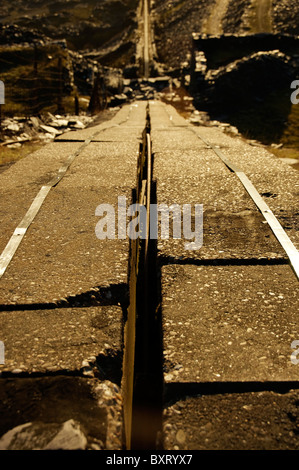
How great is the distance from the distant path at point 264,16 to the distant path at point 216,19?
418cm

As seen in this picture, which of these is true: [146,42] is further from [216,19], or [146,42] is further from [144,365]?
[144,365]

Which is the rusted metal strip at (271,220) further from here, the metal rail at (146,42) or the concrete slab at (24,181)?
the metal rail at (146,42)

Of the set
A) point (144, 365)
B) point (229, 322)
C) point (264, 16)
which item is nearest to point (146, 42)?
point (264, 16)

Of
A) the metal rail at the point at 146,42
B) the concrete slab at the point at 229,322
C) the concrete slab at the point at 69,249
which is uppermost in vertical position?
the metal rail at the point at 146,42

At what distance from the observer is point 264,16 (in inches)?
1416

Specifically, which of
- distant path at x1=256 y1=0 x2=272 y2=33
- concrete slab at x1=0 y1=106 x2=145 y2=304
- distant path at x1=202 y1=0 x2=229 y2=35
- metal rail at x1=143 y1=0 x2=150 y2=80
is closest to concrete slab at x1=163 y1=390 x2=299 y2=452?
concrete slab at x1=0 y1=106 x2=145 y2=304

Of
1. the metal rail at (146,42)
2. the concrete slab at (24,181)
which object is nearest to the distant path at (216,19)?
the metal rail at (146,42)

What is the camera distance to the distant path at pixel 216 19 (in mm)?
35094

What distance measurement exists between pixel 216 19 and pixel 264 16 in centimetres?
602

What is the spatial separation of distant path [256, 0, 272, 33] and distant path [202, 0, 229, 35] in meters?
4.18

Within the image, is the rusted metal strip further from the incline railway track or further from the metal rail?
the metal rail

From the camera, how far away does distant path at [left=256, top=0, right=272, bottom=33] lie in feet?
108
